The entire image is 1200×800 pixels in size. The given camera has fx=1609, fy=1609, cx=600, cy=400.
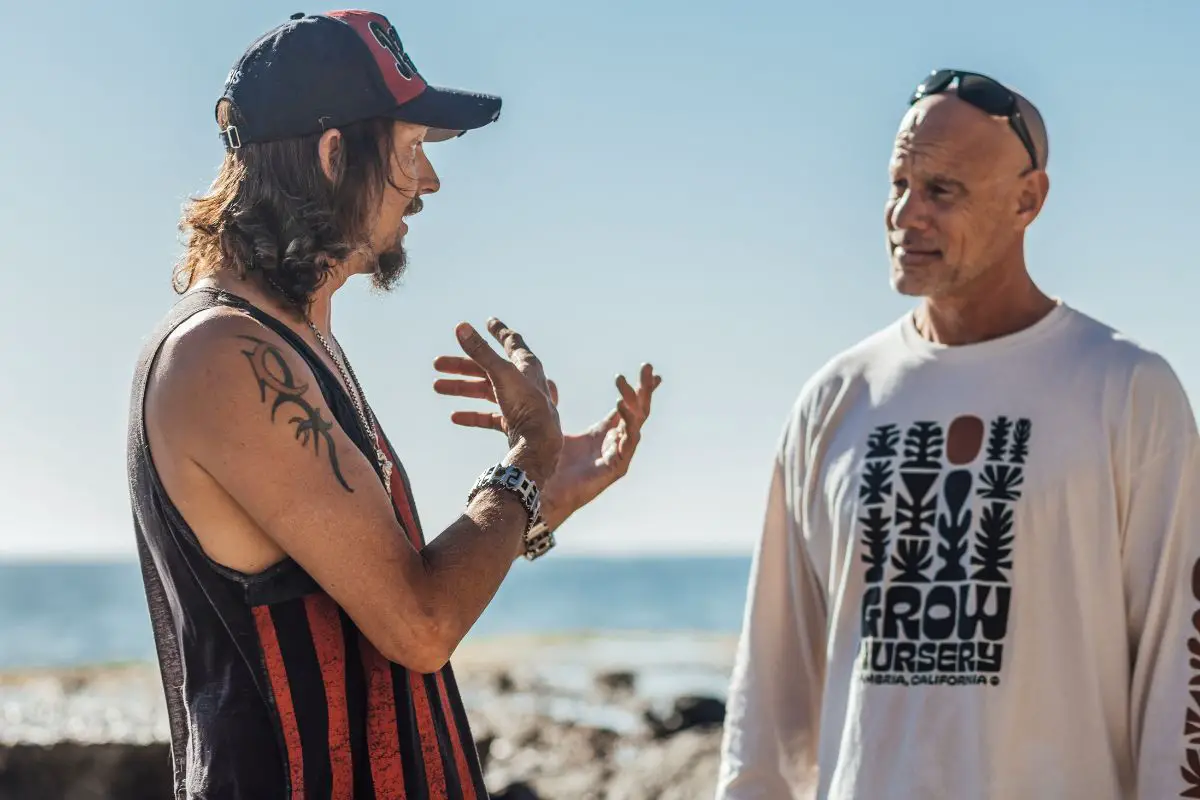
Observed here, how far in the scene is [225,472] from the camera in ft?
9.43

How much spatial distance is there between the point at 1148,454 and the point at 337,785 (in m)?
1.75

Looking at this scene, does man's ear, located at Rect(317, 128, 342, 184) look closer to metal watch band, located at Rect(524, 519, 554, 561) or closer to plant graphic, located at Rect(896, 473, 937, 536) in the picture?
metal watch band, located at Rect(524, 519, 554, 561)

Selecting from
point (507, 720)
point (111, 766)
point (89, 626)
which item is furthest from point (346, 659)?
point (89, 626)

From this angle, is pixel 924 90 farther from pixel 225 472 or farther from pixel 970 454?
pixel 225 472

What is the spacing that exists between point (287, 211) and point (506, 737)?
28.4 feet

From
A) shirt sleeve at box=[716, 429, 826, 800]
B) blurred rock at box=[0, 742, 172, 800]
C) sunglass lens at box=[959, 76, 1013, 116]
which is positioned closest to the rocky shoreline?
blurred rock at box=[0, 742, 172, 800]

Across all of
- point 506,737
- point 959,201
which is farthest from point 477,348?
Result: point 506,737

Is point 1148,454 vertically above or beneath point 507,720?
beneath

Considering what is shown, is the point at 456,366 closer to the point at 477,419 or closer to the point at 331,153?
the point at 477,419

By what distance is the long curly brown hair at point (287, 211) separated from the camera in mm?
3191

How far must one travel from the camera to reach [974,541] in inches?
134

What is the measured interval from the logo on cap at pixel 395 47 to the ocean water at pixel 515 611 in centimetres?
2529

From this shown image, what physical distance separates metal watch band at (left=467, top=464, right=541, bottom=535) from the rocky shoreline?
15.6 ft

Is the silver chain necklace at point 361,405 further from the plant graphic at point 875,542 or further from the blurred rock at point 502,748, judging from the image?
the blurred rock at point 502,748
